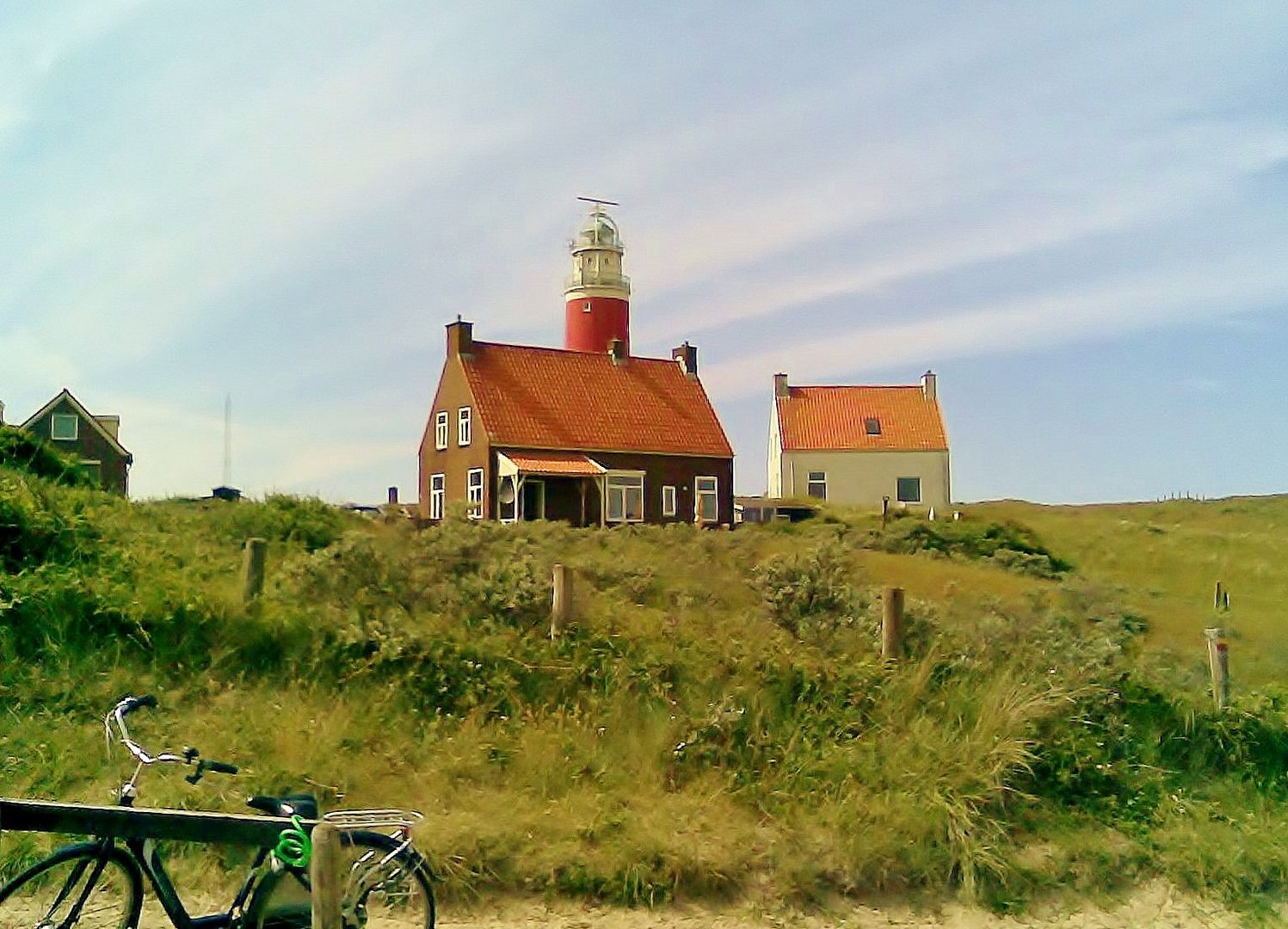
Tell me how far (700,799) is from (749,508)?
33850mm

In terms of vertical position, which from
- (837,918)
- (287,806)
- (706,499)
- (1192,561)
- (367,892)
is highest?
(706,499)

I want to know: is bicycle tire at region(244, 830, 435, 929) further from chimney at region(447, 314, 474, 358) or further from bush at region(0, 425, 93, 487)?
chimney at region(447, 314, 474, 358)

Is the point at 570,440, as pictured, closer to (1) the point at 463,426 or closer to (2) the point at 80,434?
(1) the point at 463,426

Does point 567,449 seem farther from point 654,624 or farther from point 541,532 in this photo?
point 654,624

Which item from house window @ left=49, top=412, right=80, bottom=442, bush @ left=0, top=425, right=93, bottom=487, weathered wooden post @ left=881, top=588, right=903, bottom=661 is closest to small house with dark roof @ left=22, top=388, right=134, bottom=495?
house window @ left=49, top=412, right=80, bottom=442

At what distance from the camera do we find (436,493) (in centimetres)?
3681

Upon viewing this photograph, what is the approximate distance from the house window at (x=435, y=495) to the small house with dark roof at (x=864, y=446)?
18.1 meters

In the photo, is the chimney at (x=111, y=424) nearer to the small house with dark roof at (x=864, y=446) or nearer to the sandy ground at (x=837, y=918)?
the small house with dark roof at (x=864, y=446)

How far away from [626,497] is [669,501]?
1711mm

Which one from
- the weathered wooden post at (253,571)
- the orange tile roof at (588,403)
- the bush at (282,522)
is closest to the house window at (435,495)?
the orange tile roof at (588,403)

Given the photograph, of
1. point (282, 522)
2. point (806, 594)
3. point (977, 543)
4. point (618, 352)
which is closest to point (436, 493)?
point (618, 352)

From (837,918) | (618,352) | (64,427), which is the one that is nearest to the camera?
(837,918)

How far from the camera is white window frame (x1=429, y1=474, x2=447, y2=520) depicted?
36.2 m

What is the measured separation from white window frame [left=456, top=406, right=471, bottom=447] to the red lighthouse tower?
477 inches
